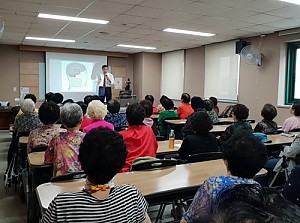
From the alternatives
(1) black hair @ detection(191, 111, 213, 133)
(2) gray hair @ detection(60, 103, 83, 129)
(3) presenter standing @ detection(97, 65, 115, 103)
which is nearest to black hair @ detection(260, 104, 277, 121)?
(1) black hair @ detection(191, 111, 213, 133)

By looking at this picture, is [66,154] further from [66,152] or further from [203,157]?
[203,157]

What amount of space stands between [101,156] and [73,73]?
10.1 m

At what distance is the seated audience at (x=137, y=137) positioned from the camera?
2.67 meters

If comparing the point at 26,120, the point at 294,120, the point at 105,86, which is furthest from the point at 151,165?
the point at 105,86

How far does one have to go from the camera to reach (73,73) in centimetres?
1084

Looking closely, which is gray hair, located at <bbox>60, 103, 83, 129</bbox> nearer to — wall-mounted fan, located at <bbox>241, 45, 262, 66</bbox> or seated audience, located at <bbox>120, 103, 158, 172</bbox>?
seated audience, located at <bbox>120, 103, 158, 172</bbox>

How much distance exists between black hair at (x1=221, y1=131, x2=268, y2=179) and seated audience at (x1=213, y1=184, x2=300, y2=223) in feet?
2.64

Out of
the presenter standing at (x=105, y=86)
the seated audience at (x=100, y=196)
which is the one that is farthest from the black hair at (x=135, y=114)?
the presenter standing at (x=105, y=86)

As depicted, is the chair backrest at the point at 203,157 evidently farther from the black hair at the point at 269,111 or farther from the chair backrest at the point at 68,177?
the black hair at the point at 269,111

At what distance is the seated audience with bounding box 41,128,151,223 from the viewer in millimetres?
1111

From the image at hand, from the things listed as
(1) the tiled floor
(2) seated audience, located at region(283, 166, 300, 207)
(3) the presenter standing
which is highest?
Answer: (3) the presenter standing

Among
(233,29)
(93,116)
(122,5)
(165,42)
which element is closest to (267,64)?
(233,29)

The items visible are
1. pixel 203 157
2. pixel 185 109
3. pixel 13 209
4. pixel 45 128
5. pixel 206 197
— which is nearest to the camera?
pixel 206 197

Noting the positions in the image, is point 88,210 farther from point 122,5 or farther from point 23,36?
point 23,36
